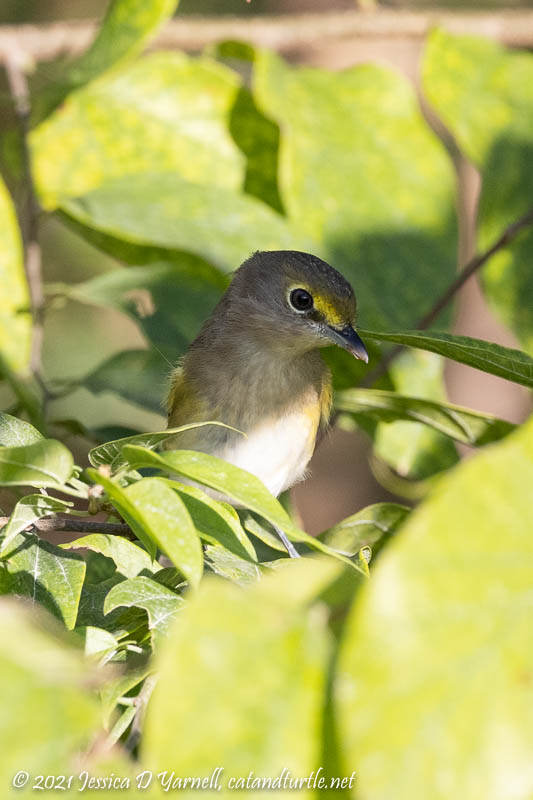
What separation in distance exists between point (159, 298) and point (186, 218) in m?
0.29

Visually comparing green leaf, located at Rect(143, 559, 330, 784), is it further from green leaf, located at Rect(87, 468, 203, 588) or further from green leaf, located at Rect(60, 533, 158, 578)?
green leaf, located at Rect(60, 533, 158, 578)

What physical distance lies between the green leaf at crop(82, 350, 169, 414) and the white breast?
1.02 feet

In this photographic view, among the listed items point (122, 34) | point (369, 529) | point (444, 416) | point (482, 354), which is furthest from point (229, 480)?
point (122, 34)

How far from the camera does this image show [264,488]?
Answer: 122 centimetres

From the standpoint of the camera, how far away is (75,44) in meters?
3.51

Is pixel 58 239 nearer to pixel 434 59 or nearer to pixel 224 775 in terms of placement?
pixel 434 59

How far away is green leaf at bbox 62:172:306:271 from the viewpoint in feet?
9.55

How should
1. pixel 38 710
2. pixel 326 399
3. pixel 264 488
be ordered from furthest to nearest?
pixel 326 399 < pixel 264 488 < pixel 38 710

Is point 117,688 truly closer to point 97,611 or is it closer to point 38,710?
point 97,611

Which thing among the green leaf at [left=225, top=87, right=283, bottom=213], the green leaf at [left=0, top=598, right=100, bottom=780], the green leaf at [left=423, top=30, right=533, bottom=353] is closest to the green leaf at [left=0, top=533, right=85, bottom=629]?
the green leaf at [left=0, top=598, right=100, bottom=780]

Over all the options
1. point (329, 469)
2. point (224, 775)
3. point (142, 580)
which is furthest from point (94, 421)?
point (224, 775)

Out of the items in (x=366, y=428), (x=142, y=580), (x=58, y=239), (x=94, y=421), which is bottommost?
(x=94, y=421)

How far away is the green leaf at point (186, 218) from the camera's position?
9.55 ft

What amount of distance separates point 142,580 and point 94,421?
4.25m
